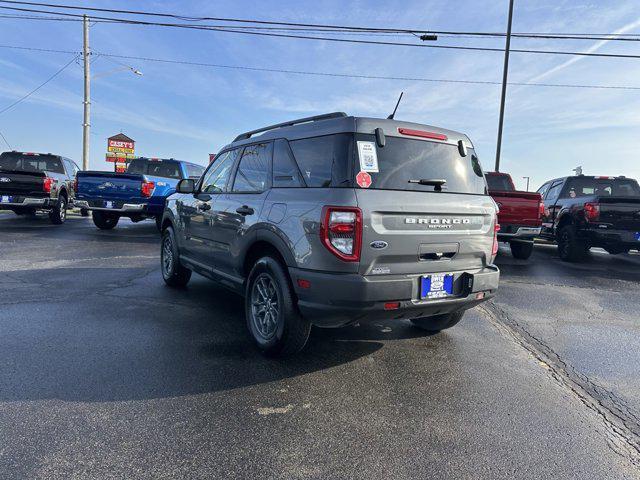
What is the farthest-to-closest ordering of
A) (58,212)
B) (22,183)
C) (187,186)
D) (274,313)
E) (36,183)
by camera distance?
(58,212) → (36,183) → (22,183) → (187,186) → (274,313)

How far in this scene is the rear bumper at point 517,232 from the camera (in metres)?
9.38

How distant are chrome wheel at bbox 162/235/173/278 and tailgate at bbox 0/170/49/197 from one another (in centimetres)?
865

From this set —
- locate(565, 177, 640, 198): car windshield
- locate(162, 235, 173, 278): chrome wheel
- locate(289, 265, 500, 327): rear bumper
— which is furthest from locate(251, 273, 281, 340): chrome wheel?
locate(565, 177, 640, 198): car windshield

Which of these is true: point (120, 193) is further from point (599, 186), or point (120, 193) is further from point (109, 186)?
point (599, 186)

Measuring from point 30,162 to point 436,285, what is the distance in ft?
48.8

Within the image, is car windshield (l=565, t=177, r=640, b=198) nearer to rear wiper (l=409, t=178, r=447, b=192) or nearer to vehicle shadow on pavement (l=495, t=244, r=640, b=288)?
vehicle shadow on pavement (l=495, t=244, r=640, b=288)

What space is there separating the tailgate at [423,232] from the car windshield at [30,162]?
1401cm

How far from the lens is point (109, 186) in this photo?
11453 mm

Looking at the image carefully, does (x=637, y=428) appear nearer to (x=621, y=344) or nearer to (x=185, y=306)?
(x=621, y=344)

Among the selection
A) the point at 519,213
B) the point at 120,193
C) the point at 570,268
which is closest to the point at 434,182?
the point at 519,213

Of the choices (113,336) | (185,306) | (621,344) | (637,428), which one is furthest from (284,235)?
(621,344)

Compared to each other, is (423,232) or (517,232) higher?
(423,232)

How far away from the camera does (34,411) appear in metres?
2.78

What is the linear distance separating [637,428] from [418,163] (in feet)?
7.71
